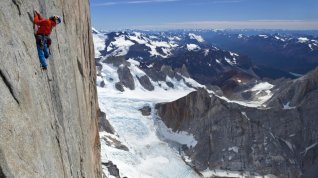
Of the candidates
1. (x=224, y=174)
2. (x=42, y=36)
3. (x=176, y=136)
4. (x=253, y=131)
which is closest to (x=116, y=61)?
(x=176, y=136)

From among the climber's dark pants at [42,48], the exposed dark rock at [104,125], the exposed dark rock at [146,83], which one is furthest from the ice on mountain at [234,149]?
the climber's dark pants at [42,48]

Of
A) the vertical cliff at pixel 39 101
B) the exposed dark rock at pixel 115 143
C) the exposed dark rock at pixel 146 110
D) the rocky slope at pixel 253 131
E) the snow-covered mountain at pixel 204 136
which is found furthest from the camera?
the exposed dark rock at pixel 146 110

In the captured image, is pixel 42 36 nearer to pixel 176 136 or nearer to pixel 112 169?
pixel 112 169

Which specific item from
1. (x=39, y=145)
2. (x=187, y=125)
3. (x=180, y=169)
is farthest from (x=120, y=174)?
(x=39, y=145)

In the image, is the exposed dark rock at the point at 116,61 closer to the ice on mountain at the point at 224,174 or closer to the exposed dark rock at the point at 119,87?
the exposed dark rock at the point at 119,87

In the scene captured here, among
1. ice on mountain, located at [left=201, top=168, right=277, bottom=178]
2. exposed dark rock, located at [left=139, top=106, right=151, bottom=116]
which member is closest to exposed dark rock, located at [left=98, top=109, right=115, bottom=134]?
exposed dark rock, located at [left=139, top=106, right=151, bottom=116]

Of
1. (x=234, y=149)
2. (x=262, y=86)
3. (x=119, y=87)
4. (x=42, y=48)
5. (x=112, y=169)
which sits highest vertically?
(x=42, y=48)

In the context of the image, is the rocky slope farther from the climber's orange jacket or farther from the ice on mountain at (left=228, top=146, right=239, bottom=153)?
the climber's orange jacket
